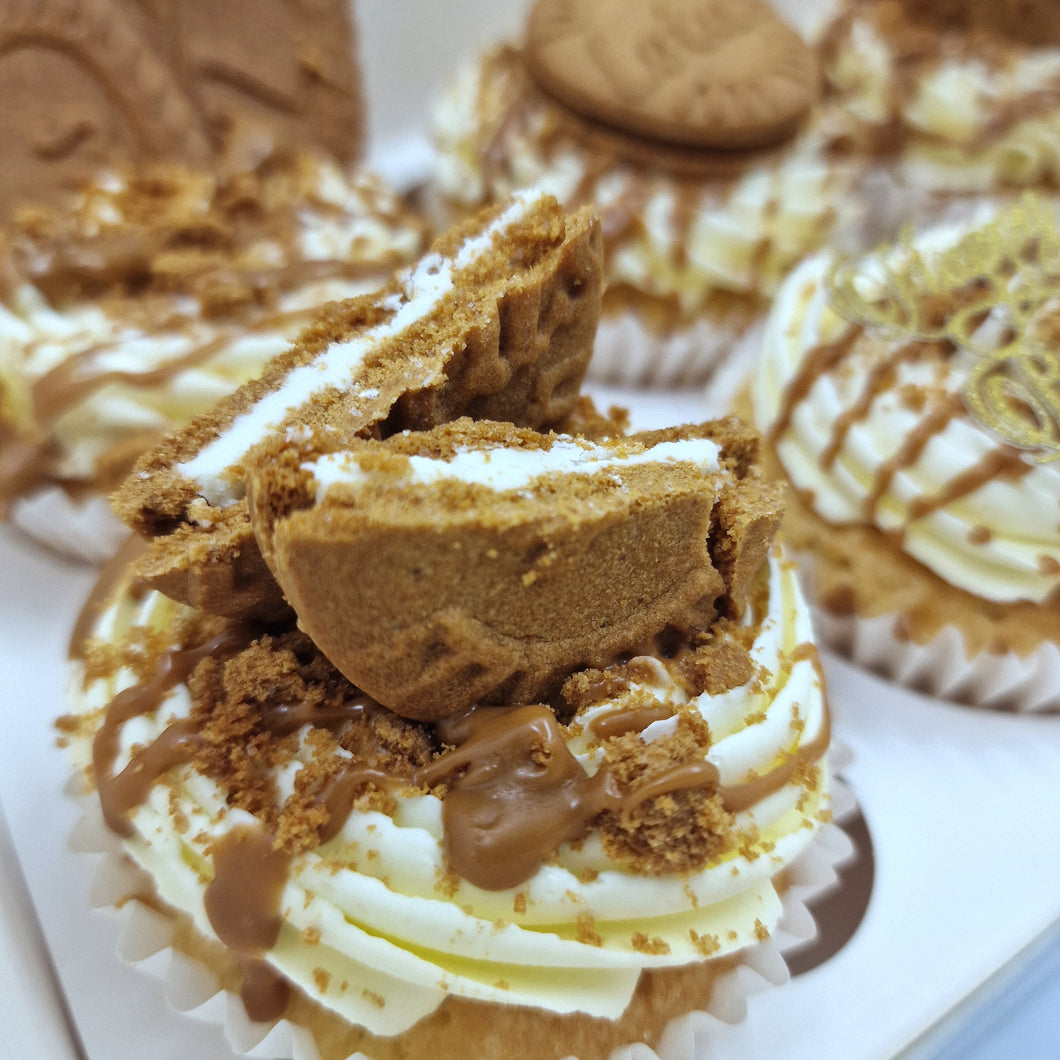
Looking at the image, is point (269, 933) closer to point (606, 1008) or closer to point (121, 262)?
point (606, 1008)

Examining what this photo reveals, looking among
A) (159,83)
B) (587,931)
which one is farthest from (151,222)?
(587,931)

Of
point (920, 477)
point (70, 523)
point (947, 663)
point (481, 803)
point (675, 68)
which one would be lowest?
point (70, 523)

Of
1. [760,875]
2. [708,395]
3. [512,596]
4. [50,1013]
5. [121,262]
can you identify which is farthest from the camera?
[708,395]

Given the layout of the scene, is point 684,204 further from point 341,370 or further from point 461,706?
point 461,706

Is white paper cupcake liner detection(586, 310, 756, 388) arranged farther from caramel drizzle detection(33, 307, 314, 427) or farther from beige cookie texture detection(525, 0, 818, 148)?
caramel drizzle detection(33, 307, 314, 427)

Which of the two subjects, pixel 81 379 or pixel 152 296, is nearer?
pixel 81 379

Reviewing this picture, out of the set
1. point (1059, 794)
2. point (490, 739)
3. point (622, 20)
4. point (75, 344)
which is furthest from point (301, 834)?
point (622, 20)
